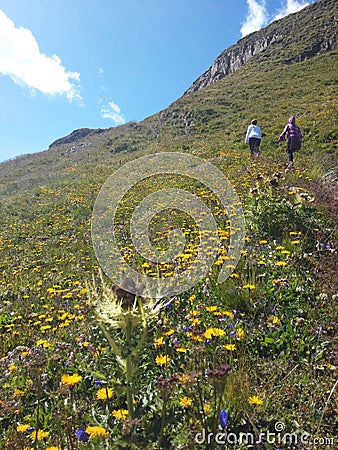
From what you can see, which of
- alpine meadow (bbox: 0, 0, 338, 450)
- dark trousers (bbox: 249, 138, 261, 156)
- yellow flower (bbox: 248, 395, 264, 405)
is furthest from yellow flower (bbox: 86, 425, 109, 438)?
dark trousers (bbox: 249, 138, 261, 156)

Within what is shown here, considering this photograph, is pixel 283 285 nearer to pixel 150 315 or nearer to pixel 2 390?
pixel 150 315

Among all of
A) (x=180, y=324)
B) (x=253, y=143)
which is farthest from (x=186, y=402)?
(x=253, y=143)

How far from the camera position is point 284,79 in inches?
1494

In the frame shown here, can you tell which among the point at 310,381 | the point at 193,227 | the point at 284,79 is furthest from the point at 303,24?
the point at 310,381

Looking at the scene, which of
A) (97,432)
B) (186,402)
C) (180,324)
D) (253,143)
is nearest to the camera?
(97,432)

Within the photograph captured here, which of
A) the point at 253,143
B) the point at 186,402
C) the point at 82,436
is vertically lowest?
the point at 82,436

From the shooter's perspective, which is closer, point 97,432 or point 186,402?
point 97,432

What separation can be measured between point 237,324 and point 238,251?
167cm

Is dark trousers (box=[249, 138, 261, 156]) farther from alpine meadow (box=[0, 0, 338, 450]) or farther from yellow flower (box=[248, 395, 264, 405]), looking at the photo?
yellow flower (box=[248, 395, 264, 405])

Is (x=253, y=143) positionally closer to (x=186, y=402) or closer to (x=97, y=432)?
(x=186, y=402)

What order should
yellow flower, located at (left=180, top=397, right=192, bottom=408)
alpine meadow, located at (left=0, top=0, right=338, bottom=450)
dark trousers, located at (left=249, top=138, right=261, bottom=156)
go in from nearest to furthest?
alpine meadow, located at (left=0, top=0, right=338, bottom=450) < yellow flower, located at (left=180, top=397, right=192, bottom=408) < dark trousers, located at (left=249, top=138, right=261, bottom=156)

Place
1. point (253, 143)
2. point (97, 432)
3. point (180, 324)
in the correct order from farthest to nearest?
point (253, 143), point (180, 324), point (97, 432)

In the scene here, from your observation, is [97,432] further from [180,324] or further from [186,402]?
[180,324]

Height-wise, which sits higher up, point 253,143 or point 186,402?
point 253,143
